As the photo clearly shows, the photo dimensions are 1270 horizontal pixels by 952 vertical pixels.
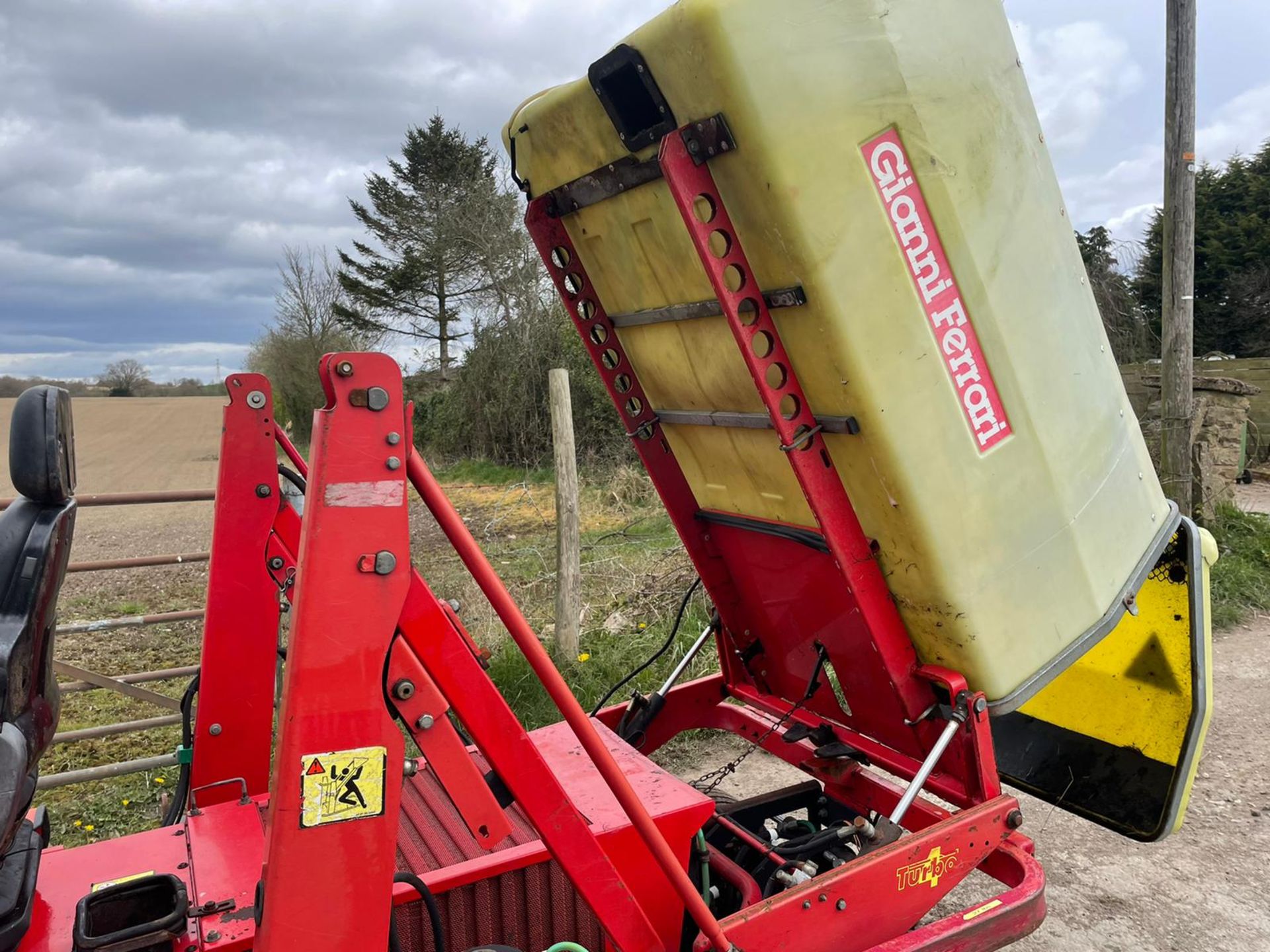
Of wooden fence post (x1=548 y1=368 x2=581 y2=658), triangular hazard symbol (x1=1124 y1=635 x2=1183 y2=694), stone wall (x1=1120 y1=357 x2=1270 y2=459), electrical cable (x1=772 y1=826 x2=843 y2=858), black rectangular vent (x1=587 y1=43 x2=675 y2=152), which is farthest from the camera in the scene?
stone wall (x1=1120 y1=357 x2=1270 y2=459)

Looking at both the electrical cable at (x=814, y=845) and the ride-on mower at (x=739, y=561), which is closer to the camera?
the ride-on mower at (x=739, y=561)

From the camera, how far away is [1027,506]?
8.37 feet

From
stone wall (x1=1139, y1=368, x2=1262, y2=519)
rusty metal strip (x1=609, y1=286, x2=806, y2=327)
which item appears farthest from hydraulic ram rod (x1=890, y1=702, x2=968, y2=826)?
stone wall (x1=1139, y1=368, x2=1262, y2=519)

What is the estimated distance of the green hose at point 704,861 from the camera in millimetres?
2480

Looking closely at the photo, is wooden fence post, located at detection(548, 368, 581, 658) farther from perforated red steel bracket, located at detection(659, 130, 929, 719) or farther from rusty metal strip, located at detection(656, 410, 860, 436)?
perforated red steel bracket, located at detection(659, 130, 929, 719)

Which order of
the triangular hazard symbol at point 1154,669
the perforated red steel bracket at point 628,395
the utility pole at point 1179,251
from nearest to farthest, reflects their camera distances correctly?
1. the perforated red steel bracket at point 628,395
2. the triangular hazard symbol at point 1154,669
3. the utility pole at point 1179,251

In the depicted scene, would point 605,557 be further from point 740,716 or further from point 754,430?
point 754,430

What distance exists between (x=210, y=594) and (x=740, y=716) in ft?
6.24

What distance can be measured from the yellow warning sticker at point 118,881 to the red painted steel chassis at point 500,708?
26 mm

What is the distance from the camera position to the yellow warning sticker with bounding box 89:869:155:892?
2.07 meters

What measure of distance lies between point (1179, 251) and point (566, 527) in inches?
206

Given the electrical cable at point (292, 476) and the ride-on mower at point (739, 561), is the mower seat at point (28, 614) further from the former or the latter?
the electrical cable at point (292, 476)

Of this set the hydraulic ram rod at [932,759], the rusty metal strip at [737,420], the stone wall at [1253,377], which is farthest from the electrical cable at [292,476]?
the stone wall at [1253,377]

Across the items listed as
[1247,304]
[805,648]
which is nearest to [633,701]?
[805,648]
